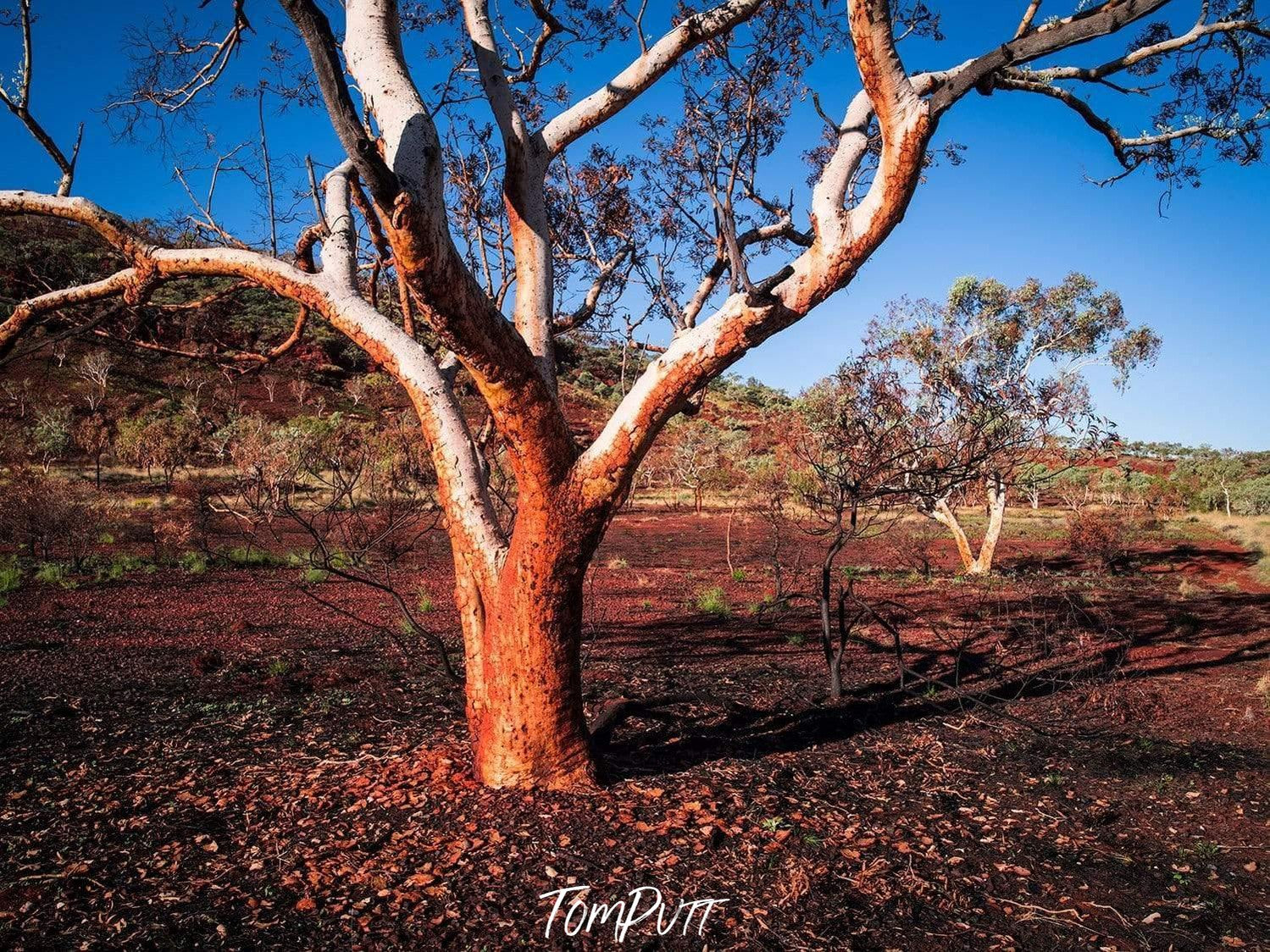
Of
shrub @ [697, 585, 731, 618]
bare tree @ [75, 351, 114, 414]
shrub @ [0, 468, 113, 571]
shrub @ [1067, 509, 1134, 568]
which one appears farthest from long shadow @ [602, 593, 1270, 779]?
bare tree @ [75, 351, 114, 414]

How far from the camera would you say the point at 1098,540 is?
66.2 feet

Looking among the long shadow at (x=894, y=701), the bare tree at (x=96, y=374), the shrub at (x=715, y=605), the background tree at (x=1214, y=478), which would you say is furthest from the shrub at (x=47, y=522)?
the background tree at (x=1214, y=478)

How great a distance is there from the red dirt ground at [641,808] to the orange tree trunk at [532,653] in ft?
0.64

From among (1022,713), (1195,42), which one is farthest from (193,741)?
(1195,42)

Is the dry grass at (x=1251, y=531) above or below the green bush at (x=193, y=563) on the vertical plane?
below

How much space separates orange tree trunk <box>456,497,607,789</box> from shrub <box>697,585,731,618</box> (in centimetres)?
772

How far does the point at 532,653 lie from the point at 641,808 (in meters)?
0.96

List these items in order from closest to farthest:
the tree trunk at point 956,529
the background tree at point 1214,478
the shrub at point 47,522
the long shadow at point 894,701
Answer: the long shadow at point 894,701 → the shrub at point 47,522 → the tree trunk at point 956,529 → the background tree at point 1214,478

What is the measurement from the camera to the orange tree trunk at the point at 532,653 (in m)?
3.36

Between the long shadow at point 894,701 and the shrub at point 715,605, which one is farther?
the shrub at point 715,605

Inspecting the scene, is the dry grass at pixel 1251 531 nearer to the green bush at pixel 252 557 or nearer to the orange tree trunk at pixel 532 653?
the orange tree trunk at pixel 532 653

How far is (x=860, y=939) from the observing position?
2.69 meters

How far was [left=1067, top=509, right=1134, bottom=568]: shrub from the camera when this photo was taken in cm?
1938

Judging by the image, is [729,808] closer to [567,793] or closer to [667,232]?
[567,793]
